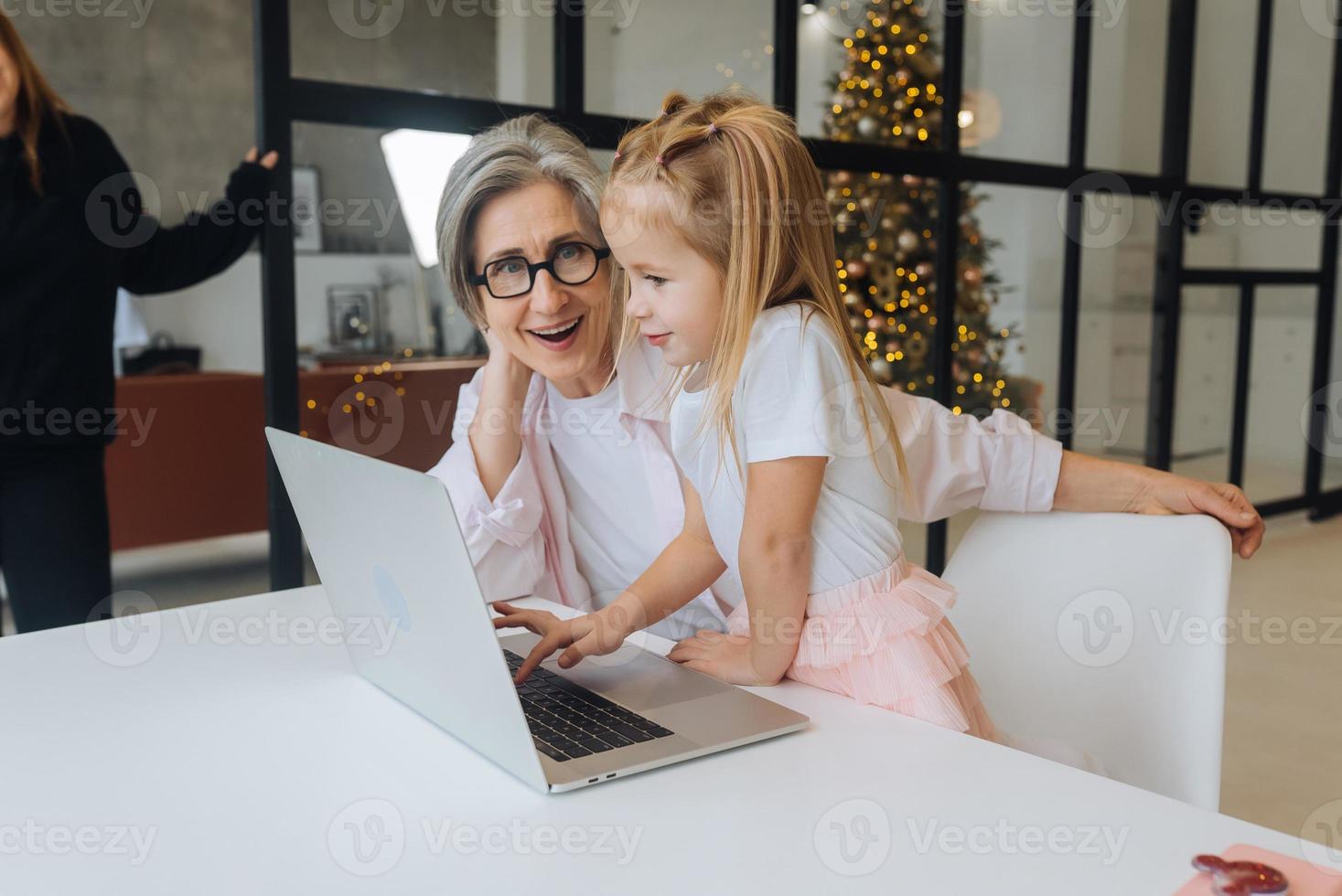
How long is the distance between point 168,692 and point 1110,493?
1.03 meters

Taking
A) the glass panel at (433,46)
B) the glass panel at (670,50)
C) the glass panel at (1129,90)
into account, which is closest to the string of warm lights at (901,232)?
the glass panel at (670,50)

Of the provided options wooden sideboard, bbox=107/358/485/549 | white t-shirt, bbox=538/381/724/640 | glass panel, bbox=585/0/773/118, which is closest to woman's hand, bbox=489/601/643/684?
white t-shirt, bbox=538/381/724/640

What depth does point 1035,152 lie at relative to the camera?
3.69m

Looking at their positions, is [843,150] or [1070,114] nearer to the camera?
[843,150]

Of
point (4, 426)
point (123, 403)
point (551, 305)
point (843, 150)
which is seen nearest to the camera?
point (551, 305)

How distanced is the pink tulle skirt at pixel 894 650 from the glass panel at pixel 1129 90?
10.2 feet

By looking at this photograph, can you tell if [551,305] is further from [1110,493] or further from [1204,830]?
[1204,830]

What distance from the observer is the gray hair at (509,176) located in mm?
1593

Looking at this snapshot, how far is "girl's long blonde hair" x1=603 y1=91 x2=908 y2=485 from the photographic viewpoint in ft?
3.70

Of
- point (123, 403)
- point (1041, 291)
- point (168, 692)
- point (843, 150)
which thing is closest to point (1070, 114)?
point (1041, 291)

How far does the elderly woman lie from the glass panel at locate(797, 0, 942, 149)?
1.60m

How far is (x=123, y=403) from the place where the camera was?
366 centimetres

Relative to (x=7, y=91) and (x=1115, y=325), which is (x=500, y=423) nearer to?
(x=7, y=91)

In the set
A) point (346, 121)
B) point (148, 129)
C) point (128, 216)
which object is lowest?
point (128, 216)
